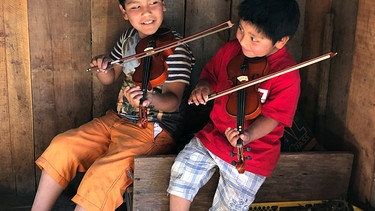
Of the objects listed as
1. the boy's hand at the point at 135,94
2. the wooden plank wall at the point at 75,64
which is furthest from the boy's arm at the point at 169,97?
the wooden plank wall at the point at 75,64

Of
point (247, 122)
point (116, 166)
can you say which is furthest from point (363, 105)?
point (116, 166)

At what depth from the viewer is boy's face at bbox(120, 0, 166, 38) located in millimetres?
2193

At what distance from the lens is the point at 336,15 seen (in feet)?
8.19

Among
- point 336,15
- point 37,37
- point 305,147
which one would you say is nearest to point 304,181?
point 305,147

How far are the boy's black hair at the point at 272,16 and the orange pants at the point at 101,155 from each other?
0.62 m

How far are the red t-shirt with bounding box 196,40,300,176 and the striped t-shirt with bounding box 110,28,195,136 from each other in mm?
100

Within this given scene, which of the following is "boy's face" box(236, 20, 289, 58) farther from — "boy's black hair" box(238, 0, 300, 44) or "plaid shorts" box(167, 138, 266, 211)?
"plaid shorts" box(167, 138, 266, 211)

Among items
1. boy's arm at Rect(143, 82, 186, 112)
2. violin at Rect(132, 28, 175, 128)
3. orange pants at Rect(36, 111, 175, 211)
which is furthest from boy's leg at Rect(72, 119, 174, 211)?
violin at Rect(132, 28, 175, 128)

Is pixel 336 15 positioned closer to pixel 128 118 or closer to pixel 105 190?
pixel 128 118

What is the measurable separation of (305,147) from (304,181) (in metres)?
0.21

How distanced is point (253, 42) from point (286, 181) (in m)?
0.64

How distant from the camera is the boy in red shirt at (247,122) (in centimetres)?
193

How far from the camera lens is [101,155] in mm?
2354

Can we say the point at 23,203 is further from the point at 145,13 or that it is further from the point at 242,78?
the point at 242,78
